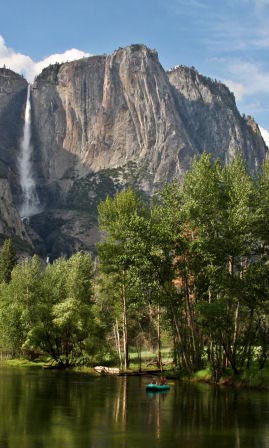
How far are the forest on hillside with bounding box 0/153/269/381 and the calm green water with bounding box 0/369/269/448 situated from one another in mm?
6721

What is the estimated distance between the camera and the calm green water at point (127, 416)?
28.2 metres

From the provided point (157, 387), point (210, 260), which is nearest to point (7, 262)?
point (210, 260)

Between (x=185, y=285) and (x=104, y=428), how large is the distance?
29362 millimetres

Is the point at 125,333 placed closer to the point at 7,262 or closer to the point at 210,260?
the point at 210,260

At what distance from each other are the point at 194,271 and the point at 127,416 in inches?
960

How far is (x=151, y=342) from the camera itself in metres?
92.7

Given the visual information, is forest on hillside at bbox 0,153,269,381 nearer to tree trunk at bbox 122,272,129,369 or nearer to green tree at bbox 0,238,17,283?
tree trunk at bbox 122,272,129,369

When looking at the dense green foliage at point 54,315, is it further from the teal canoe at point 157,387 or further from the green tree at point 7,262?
the green tree at point 7,262

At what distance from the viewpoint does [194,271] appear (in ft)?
193

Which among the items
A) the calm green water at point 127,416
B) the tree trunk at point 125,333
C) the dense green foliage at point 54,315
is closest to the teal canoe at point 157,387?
the calm green water at point 127,416

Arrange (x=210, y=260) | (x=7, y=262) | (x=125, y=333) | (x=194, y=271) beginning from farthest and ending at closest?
(x=7, y=262), (x=125, y=333), (x=194, y=271), (x=210, y=260)

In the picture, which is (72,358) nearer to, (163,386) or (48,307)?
(48,307)

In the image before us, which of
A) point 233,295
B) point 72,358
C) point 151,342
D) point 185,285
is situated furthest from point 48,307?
point 233,295

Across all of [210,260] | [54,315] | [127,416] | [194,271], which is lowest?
[127,416]
